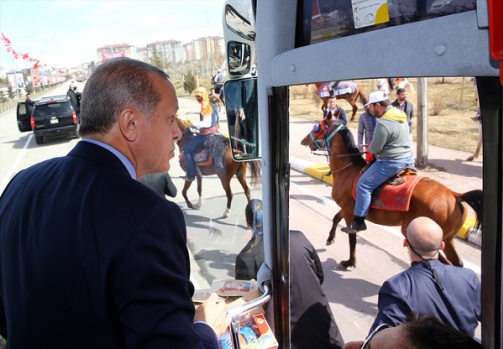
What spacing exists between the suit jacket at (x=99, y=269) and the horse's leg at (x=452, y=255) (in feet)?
6.31

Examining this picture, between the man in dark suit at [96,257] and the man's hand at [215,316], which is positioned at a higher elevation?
the man in dark suit at [96,257]

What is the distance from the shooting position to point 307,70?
1.42 metres

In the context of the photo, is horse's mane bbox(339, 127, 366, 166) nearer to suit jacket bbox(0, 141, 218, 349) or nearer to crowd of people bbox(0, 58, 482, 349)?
crowd of people bbox(0, 58, 482, 349)

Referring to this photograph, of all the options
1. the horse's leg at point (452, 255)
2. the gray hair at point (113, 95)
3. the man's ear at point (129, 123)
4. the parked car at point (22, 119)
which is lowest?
the horse's leg at point (452, 255)

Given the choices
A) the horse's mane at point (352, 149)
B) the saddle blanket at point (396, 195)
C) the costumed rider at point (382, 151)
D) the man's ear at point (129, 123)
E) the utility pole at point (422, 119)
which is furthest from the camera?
the saddle blanket at point (396, 195)

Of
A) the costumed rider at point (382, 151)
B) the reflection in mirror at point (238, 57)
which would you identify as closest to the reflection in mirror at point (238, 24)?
the reflection in mirror at point (238, 57)

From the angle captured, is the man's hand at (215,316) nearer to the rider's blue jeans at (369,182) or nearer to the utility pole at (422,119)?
the utility pole at (422,119)

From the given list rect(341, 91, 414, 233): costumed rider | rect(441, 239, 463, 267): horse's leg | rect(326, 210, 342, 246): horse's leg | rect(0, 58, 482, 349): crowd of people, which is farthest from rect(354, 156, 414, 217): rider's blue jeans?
rect(0, 58, 482, 349): crowd of people

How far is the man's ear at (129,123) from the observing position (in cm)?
129

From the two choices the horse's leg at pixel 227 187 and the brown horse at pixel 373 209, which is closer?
the brown horse at pixel 373 209

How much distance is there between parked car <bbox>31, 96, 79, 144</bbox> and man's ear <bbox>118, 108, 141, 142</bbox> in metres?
17.7

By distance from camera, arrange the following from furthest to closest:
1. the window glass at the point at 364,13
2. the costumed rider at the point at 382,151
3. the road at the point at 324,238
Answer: the road at the point at 324,238, the costumed rider at the point at 382,151, the window glass at the point at 364,13

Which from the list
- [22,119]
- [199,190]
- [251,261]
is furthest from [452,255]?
[22,119]

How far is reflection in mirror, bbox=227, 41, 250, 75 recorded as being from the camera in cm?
226
